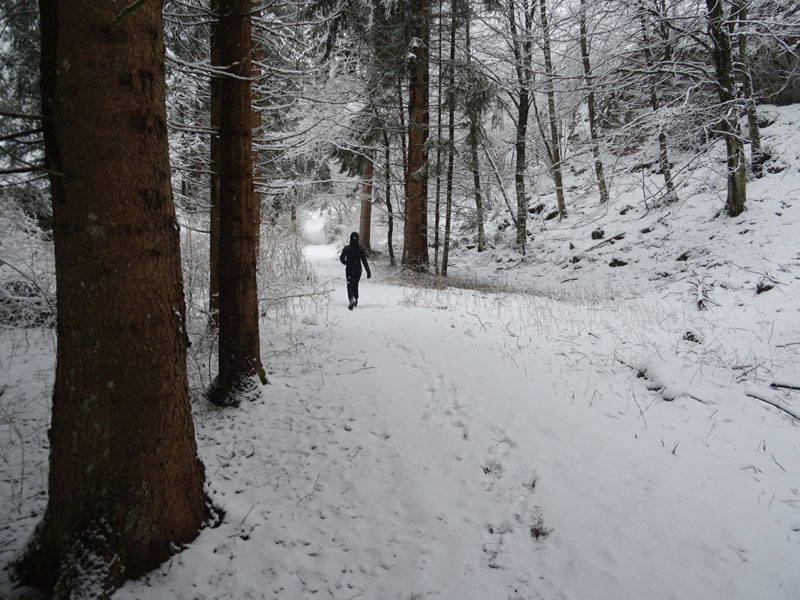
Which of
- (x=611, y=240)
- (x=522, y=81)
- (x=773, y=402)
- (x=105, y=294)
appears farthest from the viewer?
(x=611, y=240)

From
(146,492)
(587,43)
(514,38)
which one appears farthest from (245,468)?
(587,43)

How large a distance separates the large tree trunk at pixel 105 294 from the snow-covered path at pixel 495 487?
0.41 meters

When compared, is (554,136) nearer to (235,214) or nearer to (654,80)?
(654,80)

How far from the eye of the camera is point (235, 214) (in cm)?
420

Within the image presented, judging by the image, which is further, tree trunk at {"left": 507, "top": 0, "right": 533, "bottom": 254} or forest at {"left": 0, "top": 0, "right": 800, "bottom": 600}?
tree trunk at {"left": 507, "top": 0, "right": 533, "bottom": 254}

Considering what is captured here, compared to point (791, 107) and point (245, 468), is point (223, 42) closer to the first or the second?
point (245, 468)

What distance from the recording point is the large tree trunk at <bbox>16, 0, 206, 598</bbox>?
2080 mm

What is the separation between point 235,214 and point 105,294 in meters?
2.22

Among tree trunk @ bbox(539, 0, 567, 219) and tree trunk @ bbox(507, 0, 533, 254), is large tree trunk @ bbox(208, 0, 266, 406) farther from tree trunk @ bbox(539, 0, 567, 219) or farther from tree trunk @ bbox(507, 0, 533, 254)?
tree trunk @ bbox(539, 0, 567, 219)

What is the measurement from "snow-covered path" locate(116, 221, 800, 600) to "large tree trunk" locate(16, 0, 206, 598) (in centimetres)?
41

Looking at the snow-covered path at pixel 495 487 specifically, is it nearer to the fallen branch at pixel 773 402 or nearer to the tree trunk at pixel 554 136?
the fallen branch at pixel 773 402

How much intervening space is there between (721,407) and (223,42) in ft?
20.2

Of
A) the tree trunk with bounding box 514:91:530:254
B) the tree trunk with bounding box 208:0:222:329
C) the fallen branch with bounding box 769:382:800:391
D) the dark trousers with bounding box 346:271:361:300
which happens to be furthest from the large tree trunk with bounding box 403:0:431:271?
the fallen branch with bounding box 769:382:800:391

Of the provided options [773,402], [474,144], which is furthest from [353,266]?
[773,402]
